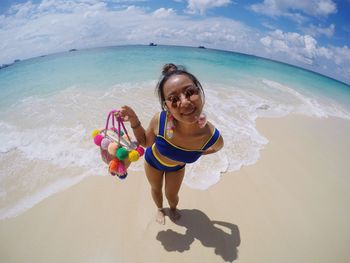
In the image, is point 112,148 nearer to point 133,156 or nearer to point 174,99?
point 133,156

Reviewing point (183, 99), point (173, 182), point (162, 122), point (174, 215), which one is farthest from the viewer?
point (174, 215)

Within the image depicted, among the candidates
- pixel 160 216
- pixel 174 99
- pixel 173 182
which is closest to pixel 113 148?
pixel 174 99

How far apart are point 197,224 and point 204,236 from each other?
0.18m

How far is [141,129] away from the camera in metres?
1.79

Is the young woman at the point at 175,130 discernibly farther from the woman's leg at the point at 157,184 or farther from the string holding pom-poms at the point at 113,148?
the string holding pom-poms at the point at 113,148

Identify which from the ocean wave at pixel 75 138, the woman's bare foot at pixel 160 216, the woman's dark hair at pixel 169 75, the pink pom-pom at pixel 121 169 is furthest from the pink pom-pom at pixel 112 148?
the ocean wave at pixel 75 138

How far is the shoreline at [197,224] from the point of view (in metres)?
2.33

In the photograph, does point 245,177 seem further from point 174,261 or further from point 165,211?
point 174,261

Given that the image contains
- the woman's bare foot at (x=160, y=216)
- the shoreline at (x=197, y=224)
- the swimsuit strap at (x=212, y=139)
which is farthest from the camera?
the woman's bare foot at (x=160, y=216)

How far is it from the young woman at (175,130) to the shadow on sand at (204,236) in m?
0.70

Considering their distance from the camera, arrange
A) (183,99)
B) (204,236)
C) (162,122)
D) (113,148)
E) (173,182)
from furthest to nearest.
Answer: (204,236), (173,182), (162,122), (113,148), (183,99)

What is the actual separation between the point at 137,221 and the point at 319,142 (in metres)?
5.45

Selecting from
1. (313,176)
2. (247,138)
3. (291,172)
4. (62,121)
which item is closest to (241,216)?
(291,172)

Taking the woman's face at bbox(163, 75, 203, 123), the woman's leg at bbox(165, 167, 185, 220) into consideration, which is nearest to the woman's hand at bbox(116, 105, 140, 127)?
the woman's face at bbox(163, 75, 203, 123)
